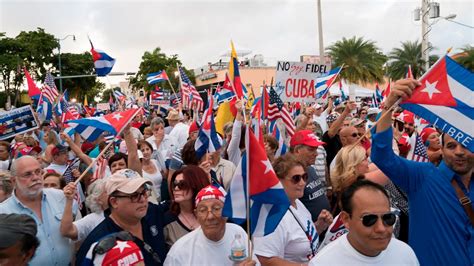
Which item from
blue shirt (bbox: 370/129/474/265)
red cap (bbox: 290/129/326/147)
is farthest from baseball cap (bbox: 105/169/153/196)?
red cap (bbox: 290/129/326/147)

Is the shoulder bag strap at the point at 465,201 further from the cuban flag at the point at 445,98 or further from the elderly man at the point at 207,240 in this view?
the elderly man at the point at 207,240

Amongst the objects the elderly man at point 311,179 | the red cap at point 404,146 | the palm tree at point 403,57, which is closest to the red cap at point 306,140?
the elderly man at point 311,179

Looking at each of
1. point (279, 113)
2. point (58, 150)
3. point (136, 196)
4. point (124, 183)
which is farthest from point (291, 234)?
point (279, 113)

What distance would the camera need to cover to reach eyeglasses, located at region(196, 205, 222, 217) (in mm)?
3275

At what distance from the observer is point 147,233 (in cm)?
364

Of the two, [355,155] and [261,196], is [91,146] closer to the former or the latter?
[355,155]

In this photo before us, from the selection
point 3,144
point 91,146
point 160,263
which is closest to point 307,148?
point 160,263

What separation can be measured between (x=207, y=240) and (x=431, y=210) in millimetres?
1552

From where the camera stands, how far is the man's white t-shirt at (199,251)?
3168 mm

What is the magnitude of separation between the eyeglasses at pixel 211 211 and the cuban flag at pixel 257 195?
3.1 inches

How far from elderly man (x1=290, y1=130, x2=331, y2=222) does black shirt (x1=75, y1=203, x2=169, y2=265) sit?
55.7 inches

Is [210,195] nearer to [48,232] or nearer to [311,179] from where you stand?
[48,232]

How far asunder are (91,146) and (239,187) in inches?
237

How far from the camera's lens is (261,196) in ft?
10.6
